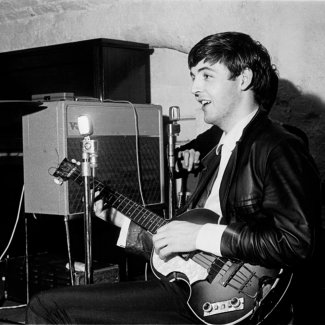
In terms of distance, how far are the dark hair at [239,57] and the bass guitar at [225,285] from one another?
565mm

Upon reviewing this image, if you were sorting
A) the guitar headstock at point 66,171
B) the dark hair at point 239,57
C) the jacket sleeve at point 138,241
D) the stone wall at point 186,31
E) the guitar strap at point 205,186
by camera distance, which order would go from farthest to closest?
the stone wall at point 186,31 < the guitar headstock at point 66,171 < the jacket sleeve at point 138,241 < the guitar strap at point 205,186 < the dark hair at point 239,57

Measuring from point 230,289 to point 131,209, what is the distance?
0.68 meters

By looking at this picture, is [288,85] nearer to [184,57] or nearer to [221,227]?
[184,57]

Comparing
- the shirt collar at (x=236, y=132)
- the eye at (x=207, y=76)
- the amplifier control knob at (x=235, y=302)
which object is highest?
the eye at (x=207, y=76)

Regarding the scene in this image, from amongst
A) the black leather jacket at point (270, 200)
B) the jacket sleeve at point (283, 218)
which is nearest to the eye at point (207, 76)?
the black leather jacket at point (270, 200)

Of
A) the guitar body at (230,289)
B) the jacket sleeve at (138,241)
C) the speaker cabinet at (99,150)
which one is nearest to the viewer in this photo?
the guitar body at (230,289)

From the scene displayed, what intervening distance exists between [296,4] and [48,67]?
6.62 ft

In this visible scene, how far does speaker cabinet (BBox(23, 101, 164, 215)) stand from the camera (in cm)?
320

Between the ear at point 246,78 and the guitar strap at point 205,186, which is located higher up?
the ear at point 246,78

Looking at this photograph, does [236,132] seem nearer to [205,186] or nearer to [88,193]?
[205,186]

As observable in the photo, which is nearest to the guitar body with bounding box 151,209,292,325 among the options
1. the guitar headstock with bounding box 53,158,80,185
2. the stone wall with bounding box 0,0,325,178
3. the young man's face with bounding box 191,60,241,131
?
the young man's face with bounding box 191,60,241,131

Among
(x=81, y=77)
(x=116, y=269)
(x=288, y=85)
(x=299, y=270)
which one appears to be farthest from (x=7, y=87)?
(x=299, y=270)

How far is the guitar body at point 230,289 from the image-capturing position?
1989mm

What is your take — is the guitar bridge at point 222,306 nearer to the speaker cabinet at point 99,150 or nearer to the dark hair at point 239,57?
the dark hair at point 239,57
